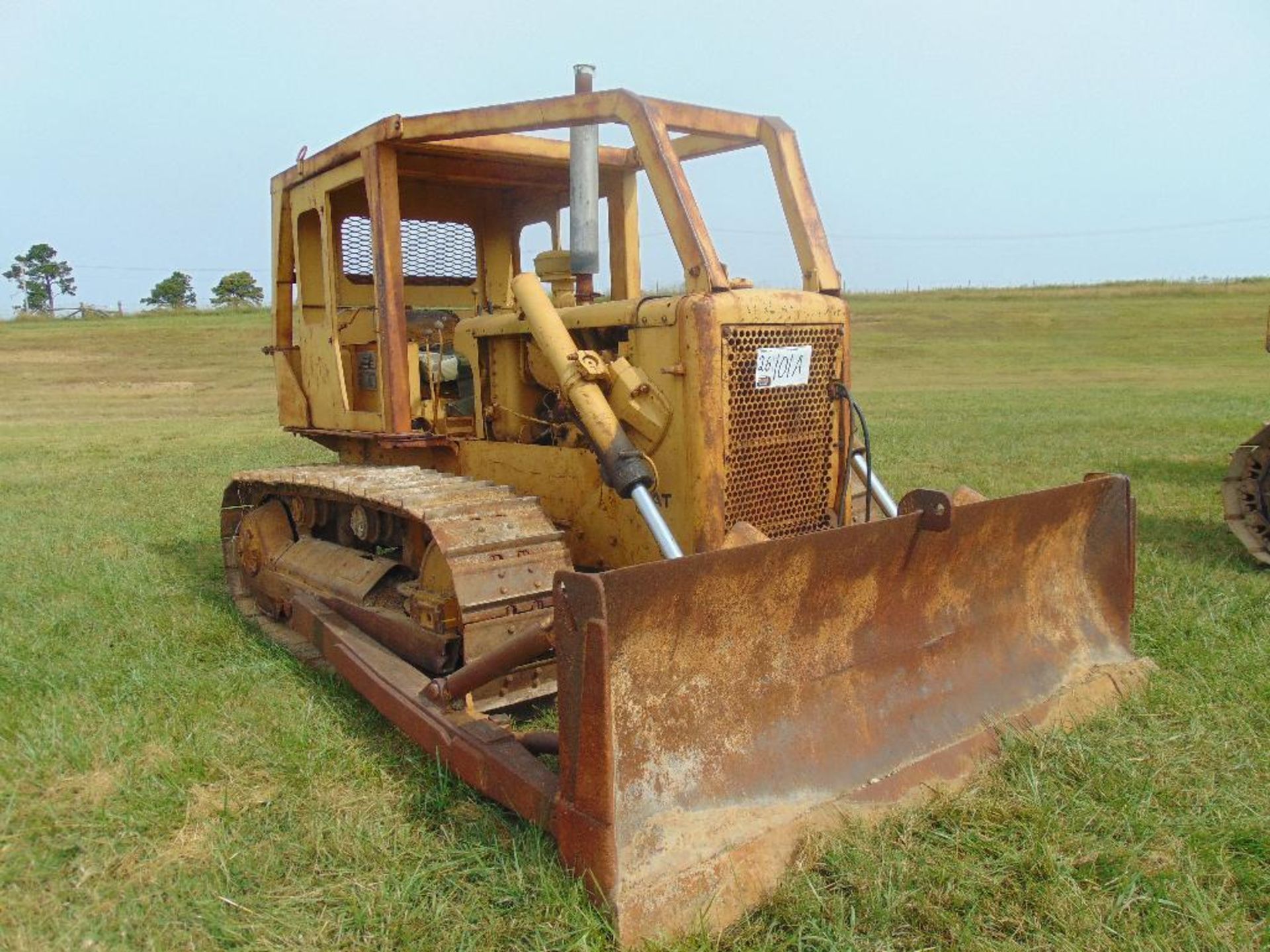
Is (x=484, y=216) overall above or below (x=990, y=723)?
above

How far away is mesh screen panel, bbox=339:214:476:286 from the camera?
5.79 meters

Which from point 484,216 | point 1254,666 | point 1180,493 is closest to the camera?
point 1254,666

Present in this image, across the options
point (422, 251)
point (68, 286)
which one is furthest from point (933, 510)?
point (68, 286)

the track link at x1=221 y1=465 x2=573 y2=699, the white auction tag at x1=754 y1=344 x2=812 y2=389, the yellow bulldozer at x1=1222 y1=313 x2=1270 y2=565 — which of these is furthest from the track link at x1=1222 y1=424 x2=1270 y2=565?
the track link at x1=221 y1=465 x2=573 y2=699

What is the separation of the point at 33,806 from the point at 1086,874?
3.23 meters

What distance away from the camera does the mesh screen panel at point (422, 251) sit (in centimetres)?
579

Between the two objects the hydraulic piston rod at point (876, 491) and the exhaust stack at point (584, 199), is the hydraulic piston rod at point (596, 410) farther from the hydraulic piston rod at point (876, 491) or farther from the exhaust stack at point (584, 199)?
the hydraulic piston rod at point (876, 491)

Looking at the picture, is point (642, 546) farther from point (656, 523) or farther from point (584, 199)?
point (584, 199)

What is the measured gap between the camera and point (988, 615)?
153 inches

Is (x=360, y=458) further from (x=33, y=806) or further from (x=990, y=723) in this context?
(x=990, y=723)

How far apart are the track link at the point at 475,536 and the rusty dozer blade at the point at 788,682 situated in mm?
773

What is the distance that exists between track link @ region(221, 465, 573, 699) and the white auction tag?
40.0 inches

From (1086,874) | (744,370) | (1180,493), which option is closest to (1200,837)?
(1086,874)

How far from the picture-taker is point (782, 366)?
397 cm
